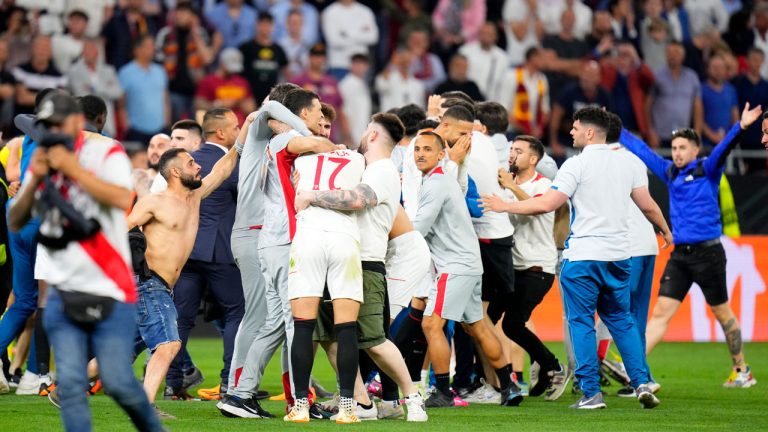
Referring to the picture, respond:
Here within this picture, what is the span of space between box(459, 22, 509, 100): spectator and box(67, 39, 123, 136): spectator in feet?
17.8

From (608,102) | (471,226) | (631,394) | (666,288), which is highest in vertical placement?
(608,102)

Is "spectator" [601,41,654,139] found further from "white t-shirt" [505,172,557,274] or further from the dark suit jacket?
the dark suit jacket

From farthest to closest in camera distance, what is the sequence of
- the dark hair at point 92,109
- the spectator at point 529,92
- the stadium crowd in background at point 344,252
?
the spectator at point 529,92, the dark hair at point 92,109, the stadium crowd in background at point 344,252

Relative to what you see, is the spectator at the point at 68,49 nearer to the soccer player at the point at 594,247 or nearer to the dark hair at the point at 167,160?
the dark hair at the point at 167,160

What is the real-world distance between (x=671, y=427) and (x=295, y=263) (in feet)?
9.46

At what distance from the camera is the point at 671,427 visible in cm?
866

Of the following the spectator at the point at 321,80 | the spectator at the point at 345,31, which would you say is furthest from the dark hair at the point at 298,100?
the spectator at the point at 345,31

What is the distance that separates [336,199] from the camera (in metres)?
8.41

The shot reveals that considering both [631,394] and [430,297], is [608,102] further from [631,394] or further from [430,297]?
[430,297]

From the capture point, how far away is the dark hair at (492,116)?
1144 centimetres

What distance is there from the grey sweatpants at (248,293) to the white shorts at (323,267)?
1168mm

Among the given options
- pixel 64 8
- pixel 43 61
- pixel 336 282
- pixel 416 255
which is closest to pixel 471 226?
pixel 416 255

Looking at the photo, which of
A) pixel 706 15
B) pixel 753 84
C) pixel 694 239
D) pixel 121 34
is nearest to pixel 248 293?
pixel 694 239

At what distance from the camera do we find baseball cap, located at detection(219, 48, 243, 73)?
1812 centimetres
